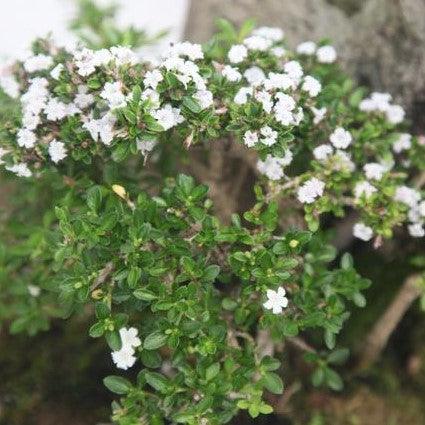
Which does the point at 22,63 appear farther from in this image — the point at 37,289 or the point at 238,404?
the point at 238,404

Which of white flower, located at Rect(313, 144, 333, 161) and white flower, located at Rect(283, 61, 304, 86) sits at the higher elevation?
white flower, located at Rect(283, 61, 304, 86)

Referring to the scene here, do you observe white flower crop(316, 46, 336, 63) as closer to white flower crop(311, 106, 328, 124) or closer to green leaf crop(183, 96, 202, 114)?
white flower crop(311, 106, 328, 124)

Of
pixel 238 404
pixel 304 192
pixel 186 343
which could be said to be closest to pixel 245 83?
pixel 304 192

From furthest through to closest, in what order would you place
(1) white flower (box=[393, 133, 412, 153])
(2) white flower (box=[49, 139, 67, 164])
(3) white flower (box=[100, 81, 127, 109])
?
(1) white flower (box=[393, 133, 412, 153]) → (2) white flower (box=[49, 139, 67, 164]) → (3) white flower (box=[100, 81, 127, 109])

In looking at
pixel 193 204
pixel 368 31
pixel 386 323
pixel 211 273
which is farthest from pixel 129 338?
pixel 368 31

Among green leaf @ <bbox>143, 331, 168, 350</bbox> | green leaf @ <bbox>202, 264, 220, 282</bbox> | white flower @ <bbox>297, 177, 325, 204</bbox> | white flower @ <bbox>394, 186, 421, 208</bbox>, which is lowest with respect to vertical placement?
green leaf @ <bbox>143, 331, 168, 350</bbox>

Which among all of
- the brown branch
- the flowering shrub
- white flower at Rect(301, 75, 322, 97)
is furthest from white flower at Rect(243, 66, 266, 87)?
the brown branch

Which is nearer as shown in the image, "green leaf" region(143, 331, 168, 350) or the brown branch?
"green leaf" region(143, 331, 168, 350)
